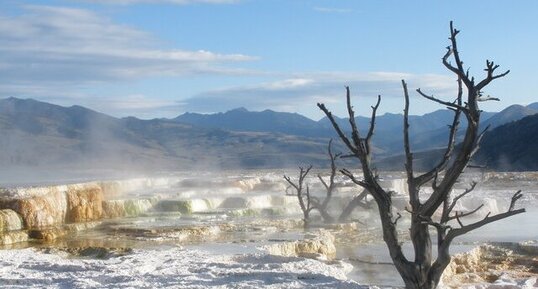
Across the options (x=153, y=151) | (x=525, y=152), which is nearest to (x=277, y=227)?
(x=525, y=152)

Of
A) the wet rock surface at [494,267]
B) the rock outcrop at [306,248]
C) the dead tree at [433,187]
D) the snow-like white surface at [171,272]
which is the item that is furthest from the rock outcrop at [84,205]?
the dead tree at [433,187]

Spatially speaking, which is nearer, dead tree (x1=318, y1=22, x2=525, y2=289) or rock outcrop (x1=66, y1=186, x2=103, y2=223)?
dead tree (x1=318, y1=22, x2=525, y2=289)

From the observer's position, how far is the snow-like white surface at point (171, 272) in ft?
32.2

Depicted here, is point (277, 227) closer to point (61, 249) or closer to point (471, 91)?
point (61, 249)

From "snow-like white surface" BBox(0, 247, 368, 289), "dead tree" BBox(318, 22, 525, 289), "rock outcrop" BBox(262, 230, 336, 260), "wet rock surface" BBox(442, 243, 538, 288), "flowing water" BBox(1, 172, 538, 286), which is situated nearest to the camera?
"dead tree" BBox(318, 22, 525, 289)

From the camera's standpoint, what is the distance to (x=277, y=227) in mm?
18188

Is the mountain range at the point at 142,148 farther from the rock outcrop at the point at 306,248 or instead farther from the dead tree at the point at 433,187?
the dead tree at the point at 433,187

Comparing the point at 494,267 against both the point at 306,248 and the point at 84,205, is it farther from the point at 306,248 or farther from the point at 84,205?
the point at 84,205

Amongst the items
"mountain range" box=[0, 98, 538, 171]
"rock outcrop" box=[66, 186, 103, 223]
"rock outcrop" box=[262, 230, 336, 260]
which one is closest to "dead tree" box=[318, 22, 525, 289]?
"rock outcrop" box=[262, 230, 336, 260]

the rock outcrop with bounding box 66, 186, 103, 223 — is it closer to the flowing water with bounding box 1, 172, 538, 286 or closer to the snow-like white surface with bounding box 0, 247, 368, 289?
the flowing water with bounding box 1, 172, 538, 286

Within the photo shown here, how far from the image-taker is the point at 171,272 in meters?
10.7

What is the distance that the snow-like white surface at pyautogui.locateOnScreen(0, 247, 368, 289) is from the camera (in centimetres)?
981

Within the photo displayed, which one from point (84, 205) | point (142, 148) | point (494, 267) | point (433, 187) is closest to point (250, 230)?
point (84, 205)

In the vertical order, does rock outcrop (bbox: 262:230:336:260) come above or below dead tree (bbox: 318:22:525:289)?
below
